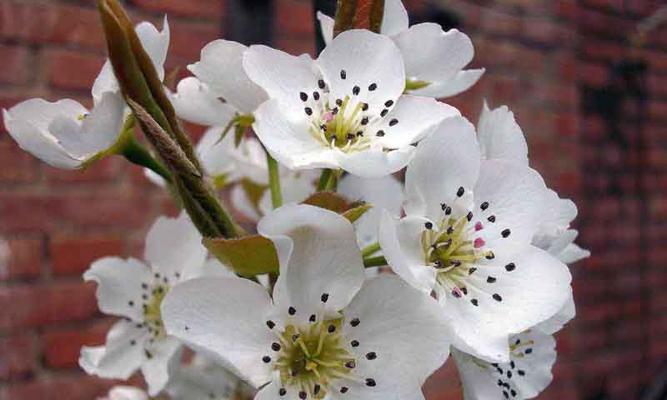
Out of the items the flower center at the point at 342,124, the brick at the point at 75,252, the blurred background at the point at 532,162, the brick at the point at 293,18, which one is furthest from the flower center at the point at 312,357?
the brick at the point at 293,18

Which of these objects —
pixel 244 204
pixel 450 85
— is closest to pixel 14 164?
pixel 244 204

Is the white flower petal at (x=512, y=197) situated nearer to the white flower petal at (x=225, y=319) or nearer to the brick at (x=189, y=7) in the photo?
the white flower petal at (x=225, y=319)

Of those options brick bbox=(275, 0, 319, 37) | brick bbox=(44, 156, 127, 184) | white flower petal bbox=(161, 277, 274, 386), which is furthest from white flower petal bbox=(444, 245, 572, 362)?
brick bbox=(275, 0, 319, 37)

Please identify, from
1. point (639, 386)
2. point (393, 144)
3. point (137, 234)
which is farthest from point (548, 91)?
point (393, 144)

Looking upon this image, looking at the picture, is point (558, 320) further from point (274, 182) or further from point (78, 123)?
point (78, 123)

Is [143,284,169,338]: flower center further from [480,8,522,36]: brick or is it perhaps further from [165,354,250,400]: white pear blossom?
[480,8,522,36]: brick

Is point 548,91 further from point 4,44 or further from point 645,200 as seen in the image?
point 4,44
